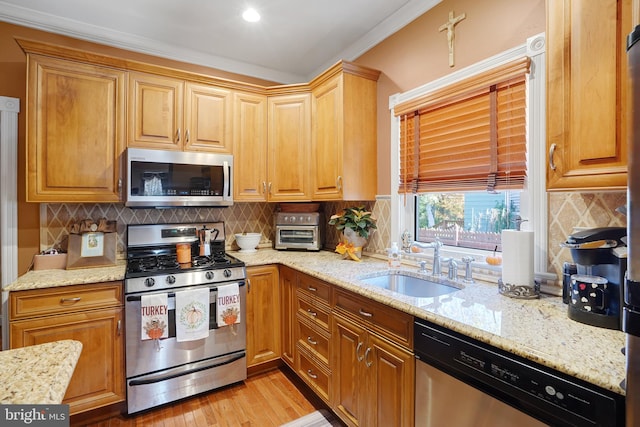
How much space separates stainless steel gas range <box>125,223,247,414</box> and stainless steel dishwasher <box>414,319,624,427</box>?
147 centimetres

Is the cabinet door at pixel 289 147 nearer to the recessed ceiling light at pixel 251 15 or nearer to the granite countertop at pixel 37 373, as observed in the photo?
the recessed ceiling light at pixel 251 15

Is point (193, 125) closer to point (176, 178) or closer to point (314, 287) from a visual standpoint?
point (176, 178)

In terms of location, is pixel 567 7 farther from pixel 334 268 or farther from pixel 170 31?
pixel 170 31

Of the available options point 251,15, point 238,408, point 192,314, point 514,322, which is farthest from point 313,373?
point 251,15

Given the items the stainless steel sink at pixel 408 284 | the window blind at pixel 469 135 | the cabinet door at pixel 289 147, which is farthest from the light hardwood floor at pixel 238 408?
the window blind at pixel 469 135

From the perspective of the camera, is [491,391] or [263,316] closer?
[491,391]

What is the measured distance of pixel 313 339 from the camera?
220cm

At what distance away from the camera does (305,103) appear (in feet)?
9.51

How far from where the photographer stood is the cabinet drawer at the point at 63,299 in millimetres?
1841

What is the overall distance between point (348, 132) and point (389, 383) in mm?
1776

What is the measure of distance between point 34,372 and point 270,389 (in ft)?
6.25

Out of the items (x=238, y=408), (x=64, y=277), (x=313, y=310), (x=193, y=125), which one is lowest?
(x=238, y=408)

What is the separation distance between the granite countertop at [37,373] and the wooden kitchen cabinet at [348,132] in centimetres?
Result: 194

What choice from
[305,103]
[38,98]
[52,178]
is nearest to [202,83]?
[305,103]
